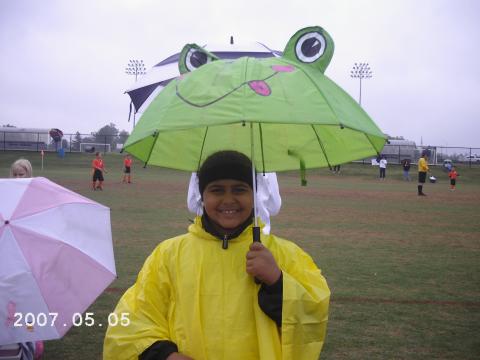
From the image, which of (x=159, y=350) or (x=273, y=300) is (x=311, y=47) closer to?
(x=273, y=300)

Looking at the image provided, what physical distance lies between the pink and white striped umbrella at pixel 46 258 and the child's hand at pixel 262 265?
147 centimetres

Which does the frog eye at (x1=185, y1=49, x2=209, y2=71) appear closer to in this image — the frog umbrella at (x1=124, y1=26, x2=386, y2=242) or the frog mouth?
the frog umbrella at (x1=124, y1=26, x2=386, y2=242)

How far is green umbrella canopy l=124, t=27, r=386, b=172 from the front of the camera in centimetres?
238

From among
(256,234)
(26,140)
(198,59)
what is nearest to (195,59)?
(198,59)

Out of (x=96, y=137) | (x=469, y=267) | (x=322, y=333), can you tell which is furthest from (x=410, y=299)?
(x=96, y=137)

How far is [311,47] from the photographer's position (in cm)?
274

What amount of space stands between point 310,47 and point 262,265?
114 centimetres

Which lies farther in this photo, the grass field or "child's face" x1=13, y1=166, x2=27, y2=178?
"child's face" x1=13, y1=166, x2=27, y2=178

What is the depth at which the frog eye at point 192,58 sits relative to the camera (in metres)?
2.90

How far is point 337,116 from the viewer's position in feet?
7.93

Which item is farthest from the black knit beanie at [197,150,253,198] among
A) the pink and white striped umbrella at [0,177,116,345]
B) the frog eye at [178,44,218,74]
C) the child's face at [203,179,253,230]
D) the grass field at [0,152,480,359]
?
the grass field at [0,152,480,359]

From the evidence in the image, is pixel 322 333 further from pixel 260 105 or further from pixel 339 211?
pixel 339 211

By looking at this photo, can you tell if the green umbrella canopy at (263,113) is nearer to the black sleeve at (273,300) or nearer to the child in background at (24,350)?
the black sleeve at (273,300)

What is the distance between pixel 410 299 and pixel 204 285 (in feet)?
14.4
